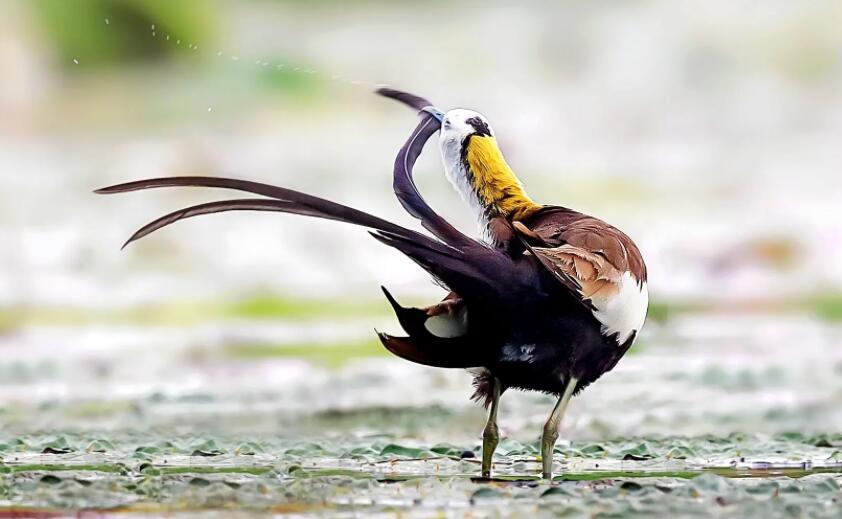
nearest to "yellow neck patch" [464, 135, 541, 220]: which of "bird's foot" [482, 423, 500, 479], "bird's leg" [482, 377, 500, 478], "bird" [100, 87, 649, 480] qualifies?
"bird" [100, 87, 649, 480]

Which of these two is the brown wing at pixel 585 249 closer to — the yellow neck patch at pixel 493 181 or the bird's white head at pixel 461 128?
the yellow neck patch at pixel 493 181

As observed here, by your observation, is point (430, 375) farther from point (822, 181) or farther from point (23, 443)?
point (822, 181)

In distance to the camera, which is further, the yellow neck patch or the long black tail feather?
the yellow neck patch

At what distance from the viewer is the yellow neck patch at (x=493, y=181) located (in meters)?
4.65

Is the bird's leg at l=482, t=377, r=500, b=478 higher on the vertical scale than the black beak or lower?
lower

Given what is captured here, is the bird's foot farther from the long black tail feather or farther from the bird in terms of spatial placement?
the long black tail feather

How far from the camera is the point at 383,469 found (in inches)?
177

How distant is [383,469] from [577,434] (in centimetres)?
136

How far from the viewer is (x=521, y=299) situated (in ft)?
13.7

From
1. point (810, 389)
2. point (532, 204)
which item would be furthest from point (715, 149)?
point (532, 204)

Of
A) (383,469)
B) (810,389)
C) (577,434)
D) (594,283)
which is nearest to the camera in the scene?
(594,283)

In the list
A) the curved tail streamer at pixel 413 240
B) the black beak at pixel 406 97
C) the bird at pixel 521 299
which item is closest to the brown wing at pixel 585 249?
the bird at pixel 521 299

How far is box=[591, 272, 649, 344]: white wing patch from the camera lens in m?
4.26

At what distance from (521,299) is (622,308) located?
33cm
